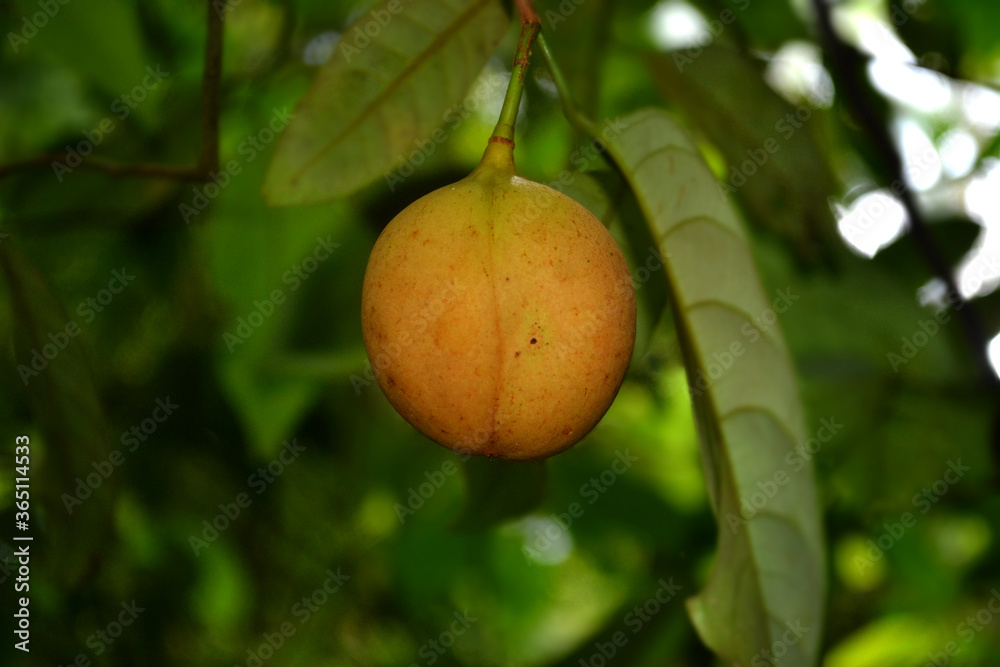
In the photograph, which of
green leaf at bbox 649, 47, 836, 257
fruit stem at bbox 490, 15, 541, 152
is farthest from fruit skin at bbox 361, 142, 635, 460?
green leaf at bbox 649, 47, 836, 257

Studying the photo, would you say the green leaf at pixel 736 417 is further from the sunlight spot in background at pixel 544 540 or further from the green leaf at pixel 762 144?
the sunlight spot in background at pixel 544 540

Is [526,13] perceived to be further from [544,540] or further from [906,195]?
[544,540]

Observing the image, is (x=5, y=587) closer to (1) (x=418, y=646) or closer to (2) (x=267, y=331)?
(2) (x=267, y=331)

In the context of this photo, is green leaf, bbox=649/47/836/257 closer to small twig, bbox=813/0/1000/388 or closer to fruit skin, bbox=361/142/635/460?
small twig, bbox=813/0/1000/388

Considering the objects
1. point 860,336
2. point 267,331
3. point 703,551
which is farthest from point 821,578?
point 703,551

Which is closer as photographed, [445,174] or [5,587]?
[445,174]

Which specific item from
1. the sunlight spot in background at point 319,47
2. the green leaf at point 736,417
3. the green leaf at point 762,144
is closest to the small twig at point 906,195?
the green leaf at point 762,144
